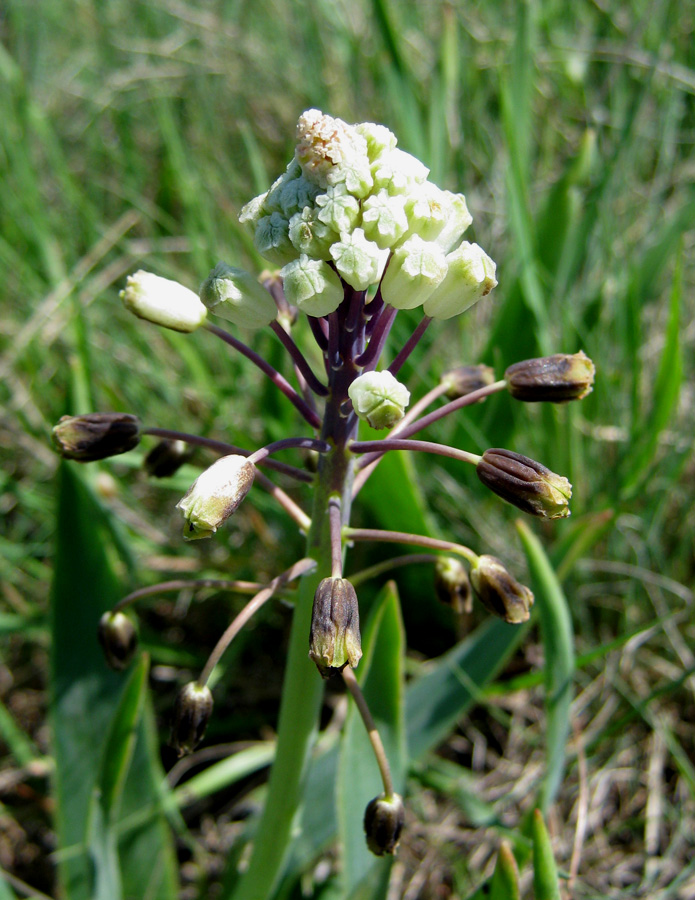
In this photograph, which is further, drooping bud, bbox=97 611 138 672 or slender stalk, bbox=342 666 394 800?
drooping bud, bbox=97 611 138 672

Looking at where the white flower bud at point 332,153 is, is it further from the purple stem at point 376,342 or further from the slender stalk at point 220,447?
the slender stalk at point 220,447

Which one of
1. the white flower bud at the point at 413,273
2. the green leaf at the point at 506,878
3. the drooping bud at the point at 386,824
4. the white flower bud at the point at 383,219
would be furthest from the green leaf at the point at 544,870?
the white flower bud at the point at 383,219

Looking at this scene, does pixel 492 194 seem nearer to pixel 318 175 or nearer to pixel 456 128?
pixel 456 128

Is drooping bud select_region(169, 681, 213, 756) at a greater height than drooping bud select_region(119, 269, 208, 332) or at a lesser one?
lesser

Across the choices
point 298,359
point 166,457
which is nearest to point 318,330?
point 298,359

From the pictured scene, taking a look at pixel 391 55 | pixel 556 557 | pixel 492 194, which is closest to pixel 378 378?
pixel 556 557

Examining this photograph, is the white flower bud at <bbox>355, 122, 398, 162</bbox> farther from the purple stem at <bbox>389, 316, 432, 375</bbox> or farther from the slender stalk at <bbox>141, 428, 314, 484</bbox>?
the slender stalk at <bbox>141, 428, 314, 484</bbox>

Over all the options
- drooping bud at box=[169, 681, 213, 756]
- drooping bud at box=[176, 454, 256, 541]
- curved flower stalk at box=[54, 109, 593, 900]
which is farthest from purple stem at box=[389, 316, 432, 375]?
drooping bud at box=[169, 681, 213, 756]
